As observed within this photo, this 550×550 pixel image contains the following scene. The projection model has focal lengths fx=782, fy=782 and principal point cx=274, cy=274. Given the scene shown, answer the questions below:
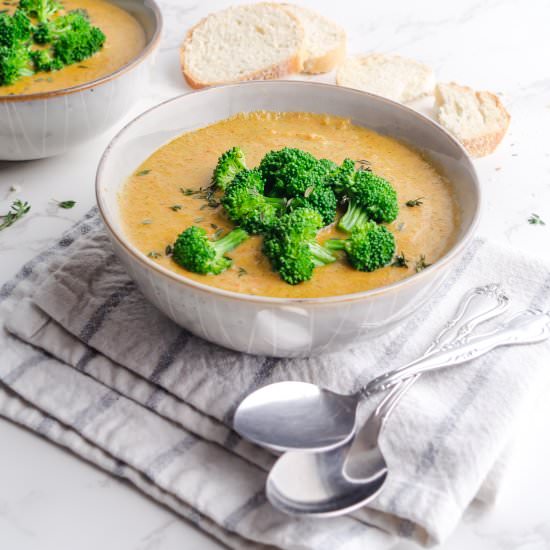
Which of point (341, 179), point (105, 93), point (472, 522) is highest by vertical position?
point (341, 179)

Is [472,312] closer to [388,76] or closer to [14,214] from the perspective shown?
[14,214]

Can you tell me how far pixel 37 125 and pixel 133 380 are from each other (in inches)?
52.7

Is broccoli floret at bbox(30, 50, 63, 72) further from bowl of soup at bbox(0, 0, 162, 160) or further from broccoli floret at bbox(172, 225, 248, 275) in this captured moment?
broccoli floret at bbox(172, 225, 248, 275)

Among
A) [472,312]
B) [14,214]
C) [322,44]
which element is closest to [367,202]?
[472,312]

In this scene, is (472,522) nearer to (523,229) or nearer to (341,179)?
(341,179)

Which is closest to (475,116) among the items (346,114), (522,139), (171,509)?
(522,139)

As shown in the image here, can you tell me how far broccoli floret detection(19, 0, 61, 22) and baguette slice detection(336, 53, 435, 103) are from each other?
1.60m

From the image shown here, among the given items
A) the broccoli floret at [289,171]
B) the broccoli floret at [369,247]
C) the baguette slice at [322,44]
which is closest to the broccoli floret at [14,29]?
the broccoli floret at [289,171]

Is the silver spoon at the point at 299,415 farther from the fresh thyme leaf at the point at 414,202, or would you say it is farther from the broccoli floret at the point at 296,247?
the fresh thyme leaf at the point at 414,202

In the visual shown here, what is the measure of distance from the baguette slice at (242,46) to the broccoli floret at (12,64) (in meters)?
1.11

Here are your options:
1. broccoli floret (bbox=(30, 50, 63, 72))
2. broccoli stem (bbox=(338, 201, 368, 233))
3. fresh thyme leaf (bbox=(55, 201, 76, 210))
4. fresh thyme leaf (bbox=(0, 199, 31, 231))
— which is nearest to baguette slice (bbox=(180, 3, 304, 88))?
broccoli floret (bbox=(30, 50, 63, 72))

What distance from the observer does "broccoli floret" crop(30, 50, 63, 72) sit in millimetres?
3520

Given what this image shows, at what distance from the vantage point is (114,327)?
2.70 meters

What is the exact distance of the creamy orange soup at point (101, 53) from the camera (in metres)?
3.47
